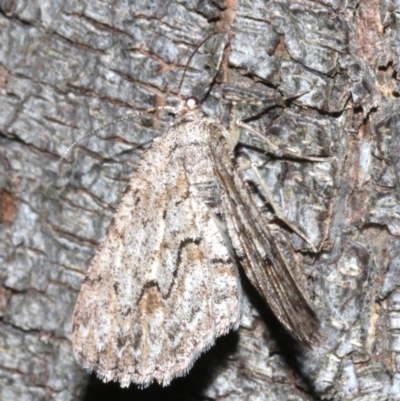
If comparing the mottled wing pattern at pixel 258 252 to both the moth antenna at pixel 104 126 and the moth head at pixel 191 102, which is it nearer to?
the moth head at pixel 191 102

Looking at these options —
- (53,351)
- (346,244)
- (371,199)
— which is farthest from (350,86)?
(53,351)

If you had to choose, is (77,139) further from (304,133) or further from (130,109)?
(304,133)

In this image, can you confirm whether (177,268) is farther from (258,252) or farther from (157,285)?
(258,252)

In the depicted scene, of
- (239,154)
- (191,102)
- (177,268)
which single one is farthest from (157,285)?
(191,102)

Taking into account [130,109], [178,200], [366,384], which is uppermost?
[130,109]

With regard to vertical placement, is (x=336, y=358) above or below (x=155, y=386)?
above

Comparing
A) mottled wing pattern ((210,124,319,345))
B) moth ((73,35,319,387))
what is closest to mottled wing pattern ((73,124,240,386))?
moth ((73,35,319,387))
